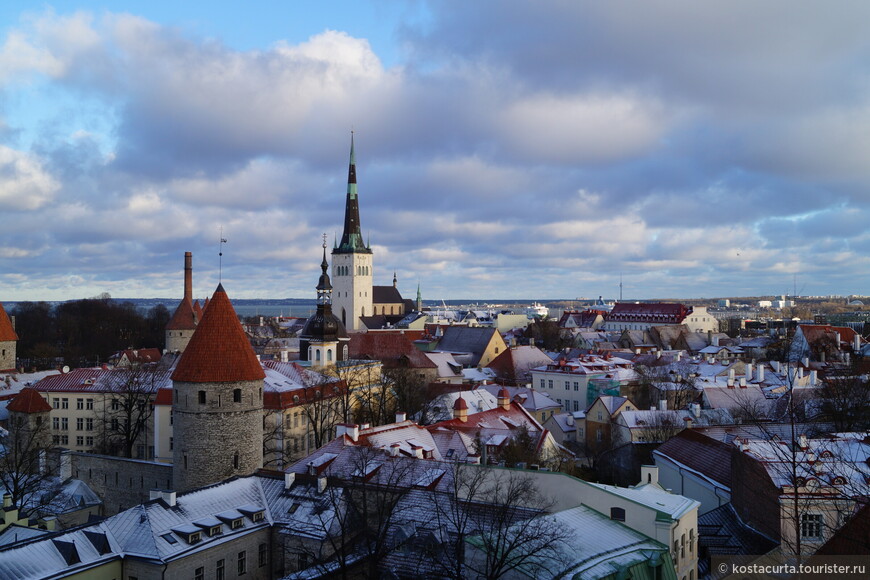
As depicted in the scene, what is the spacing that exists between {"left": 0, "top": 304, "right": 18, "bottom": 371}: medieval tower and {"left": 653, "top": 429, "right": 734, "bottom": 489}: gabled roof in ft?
176

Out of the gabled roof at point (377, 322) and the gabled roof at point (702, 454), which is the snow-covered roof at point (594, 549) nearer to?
the gabled roof at point (702, 454)

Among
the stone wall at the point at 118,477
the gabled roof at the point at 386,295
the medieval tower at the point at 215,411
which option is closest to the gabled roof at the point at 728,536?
the medieval tower at the point at 215,411

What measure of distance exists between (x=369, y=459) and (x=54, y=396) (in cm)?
3027

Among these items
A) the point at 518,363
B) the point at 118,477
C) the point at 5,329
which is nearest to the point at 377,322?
the point at 518,363

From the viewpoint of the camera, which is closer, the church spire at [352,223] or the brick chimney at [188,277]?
the brick chimney at [188,277]

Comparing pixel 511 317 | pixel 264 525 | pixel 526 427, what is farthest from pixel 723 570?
pixel 511 317

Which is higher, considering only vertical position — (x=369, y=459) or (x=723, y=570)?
(x=369, y=459)

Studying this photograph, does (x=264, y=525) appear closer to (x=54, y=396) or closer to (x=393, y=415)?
(x=393, y=415)

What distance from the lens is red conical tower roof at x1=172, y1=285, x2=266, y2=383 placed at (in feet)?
92.0

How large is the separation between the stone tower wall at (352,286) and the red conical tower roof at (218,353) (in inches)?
3017

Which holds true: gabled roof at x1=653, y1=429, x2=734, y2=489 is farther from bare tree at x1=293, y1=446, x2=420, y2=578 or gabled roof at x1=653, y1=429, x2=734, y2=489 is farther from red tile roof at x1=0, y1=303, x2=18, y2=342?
red tile roof at x1=0, y1=303, x2=18, y2=342

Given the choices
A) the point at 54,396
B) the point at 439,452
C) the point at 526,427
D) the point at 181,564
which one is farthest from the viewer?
the point at 54,396

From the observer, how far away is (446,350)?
8419cm

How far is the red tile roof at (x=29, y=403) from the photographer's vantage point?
1576 inches
